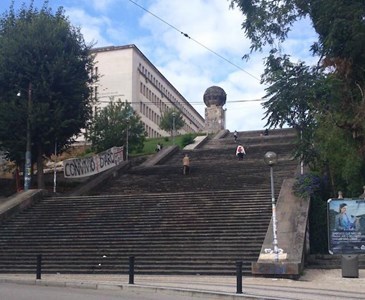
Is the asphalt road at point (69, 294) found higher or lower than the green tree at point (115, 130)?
lower

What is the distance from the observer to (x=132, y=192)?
102 feet

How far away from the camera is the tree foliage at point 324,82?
20.8 m

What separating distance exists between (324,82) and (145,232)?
8608 mm

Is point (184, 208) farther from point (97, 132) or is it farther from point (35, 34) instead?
point (97, 132)

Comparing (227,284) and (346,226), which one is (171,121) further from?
(227,284)

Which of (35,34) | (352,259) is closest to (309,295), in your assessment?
(352,259)

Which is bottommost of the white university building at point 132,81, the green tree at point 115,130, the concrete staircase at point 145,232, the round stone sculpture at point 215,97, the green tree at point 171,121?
the concrete staircase at point 145,232

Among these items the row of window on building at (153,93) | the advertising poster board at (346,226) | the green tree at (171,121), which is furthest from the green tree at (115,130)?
the row of window on building at (153,93)

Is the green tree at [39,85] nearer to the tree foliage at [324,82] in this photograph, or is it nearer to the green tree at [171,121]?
the tree foliage at [324,82]

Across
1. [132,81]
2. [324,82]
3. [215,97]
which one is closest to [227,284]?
[324,82]

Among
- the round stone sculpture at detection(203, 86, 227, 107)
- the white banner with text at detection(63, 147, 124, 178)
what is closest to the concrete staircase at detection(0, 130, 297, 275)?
the white banner with text at detection(63, 147, 124, 178)

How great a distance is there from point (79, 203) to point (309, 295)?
50.2ft

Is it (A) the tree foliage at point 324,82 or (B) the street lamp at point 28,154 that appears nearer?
(A) the tree foliage at point 324,82

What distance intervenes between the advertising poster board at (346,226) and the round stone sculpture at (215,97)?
49.5 metres
